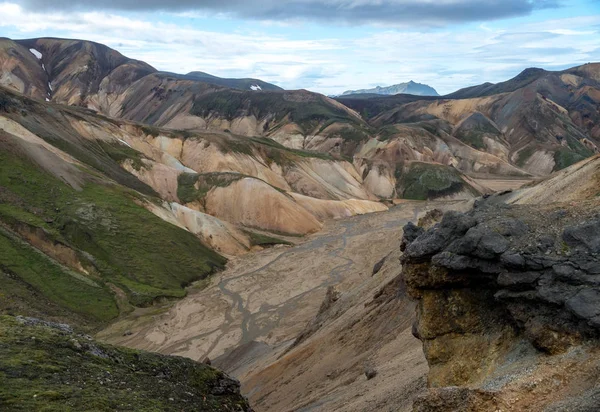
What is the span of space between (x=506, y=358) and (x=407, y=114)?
189926mm

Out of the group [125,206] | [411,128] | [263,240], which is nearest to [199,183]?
[263,240]

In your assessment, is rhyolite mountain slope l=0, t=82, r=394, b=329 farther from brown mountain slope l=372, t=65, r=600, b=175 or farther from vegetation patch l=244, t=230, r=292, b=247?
brown mountain slope l=372, t=65, r=600, b=175

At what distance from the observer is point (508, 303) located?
13.4 m

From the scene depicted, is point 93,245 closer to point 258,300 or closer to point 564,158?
point 258,300

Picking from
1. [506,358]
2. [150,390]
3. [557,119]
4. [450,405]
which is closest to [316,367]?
[150,390]

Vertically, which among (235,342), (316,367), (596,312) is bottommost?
(235,342)

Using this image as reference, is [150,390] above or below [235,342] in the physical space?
above

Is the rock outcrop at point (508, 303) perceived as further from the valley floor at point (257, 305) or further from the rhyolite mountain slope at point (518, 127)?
the rhyolite mountain slope at point (518, 127)

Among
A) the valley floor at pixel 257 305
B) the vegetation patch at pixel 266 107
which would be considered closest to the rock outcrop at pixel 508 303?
the valley floor at pixel 257 305

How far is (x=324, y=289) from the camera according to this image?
5369cm

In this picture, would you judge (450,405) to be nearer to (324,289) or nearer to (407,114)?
(324,289)

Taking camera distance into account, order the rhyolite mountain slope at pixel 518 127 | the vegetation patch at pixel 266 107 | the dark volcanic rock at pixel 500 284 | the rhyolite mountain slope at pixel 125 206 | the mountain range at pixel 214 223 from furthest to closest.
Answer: the vegetation patch at pixel 266 107 → the rhyolite mountain slope at pixel 518 127 → the rhyolite mountain slope at pixel 125 206 → the mountain range at pixel 214 223 → the dark volcanic rock at pixel 500 284

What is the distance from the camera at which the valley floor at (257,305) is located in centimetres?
3953

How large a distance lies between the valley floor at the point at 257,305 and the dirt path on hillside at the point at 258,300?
8 cm
